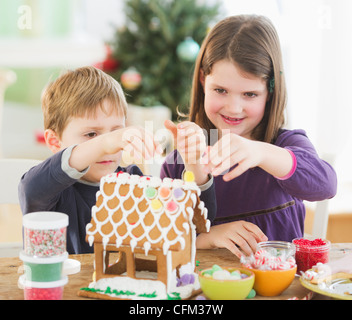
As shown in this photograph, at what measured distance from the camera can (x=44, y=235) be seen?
101 centimetres

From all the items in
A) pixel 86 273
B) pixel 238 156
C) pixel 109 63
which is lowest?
pixel 86 273

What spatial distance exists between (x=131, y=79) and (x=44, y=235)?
12.2ft

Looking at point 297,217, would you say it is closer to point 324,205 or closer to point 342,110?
point 324,205

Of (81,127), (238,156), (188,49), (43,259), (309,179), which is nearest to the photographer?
(43,259)

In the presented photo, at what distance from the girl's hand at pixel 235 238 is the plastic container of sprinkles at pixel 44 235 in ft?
1.51

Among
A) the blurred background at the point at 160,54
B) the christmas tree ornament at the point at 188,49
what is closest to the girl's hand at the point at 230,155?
the blurred background at the point at 160,54

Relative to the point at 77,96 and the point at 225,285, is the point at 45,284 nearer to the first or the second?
the point at 225,285

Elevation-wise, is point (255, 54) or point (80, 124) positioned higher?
point (255, 54)

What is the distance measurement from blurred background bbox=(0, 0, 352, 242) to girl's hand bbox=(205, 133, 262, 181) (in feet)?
2.46

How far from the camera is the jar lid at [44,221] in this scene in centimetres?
99

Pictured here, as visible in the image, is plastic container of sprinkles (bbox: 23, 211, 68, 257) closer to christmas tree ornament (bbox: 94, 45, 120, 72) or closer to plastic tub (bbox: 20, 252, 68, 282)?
plastic tub (bbox: 20, 252, 68, 282)

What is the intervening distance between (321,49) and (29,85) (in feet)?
12.6

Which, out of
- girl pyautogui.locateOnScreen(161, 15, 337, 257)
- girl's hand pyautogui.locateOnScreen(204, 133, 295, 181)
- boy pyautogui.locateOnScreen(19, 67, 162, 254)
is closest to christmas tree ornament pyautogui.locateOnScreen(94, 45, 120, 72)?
girl pyautogui.locateOnScreen(161, 15, 337, 257)

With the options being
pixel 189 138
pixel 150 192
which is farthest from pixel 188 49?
pixel 150 192
